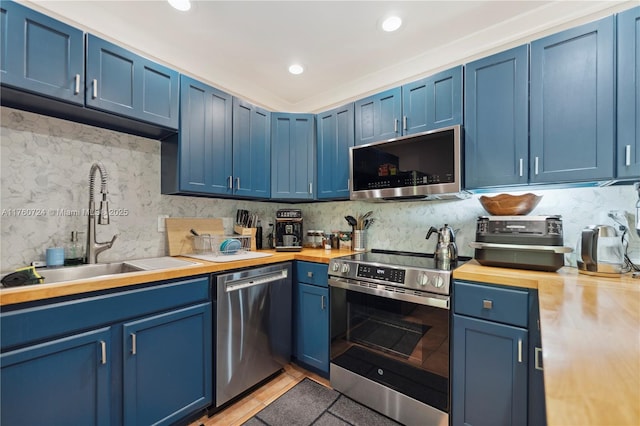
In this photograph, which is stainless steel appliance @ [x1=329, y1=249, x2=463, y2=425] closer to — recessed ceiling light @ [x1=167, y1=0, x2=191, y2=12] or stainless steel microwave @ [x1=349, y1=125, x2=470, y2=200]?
stainless steel microwave @ [x1=349, y1=125, x2=470, y2=200]

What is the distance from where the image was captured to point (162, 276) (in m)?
1.43

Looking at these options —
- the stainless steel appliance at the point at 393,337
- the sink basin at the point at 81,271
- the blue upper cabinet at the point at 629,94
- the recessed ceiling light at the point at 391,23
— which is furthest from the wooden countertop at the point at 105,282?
the blue upper cabinet at the point at 629,94

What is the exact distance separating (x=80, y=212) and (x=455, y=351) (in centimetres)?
246

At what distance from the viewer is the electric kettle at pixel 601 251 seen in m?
1.39

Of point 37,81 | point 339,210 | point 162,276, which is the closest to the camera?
point 37,81

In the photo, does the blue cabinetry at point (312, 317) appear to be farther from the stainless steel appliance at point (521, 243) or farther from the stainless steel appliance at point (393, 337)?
the stainless steel appliance at point (521, 243)

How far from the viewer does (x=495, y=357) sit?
4.47ft

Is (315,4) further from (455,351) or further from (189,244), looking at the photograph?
(455,351)

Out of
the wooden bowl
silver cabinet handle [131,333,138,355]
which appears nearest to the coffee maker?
silver cabinet handle [131,333,138,355]

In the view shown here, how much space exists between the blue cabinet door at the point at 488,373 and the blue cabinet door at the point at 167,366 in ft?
4.86

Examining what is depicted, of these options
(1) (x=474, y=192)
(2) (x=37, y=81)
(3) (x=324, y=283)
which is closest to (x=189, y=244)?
(3) (x=324, y=283)

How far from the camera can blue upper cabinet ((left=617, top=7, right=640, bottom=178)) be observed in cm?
132

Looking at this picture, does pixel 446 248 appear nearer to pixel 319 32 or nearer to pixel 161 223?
pixel 319 32

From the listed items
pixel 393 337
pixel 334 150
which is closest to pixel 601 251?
pixel 393 337
